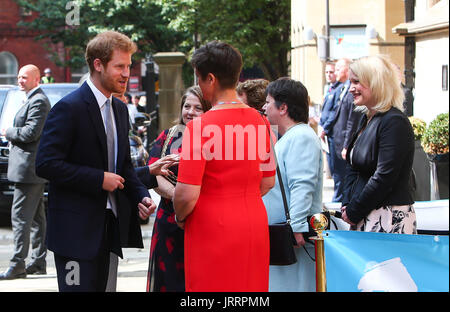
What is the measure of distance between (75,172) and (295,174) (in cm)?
151

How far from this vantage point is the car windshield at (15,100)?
37.7 feet

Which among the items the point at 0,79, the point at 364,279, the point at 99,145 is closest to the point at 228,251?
the point at 364,279

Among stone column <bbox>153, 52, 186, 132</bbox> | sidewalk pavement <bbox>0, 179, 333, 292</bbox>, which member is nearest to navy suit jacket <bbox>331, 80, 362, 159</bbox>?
sidewalk pavement <bbox>0, 179, 333, 292</bbox>

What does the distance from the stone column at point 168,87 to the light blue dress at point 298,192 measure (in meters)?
15.3

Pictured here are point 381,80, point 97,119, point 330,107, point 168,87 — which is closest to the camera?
point 97,119

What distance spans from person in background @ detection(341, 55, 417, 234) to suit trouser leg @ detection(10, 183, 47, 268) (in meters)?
3.98

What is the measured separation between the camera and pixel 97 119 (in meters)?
4.20

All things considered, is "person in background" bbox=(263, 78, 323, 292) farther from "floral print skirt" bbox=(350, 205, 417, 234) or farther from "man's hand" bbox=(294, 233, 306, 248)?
"floral print skirt" bbox=(350, 205, 417, 234)

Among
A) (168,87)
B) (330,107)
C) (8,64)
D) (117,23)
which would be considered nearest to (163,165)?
(330,107)

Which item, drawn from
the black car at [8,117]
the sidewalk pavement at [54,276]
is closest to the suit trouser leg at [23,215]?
the sidewalk pavement at [54,276]

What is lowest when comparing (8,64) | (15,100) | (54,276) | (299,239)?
(54,276)

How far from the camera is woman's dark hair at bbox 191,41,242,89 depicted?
3910mm

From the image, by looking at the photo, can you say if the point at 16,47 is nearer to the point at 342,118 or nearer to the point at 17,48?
the point at 17,48

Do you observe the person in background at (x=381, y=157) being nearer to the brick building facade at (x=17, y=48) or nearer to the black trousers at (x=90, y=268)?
the black trousers at (x=90, y=268)
